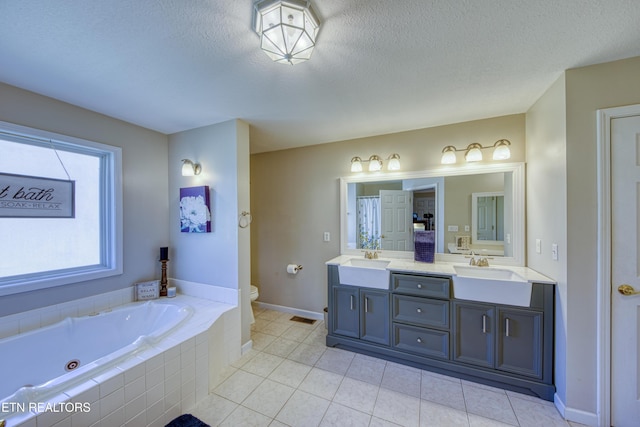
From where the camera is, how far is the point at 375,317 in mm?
2344

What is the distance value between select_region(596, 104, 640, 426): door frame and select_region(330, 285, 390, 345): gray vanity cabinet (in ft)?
4.61

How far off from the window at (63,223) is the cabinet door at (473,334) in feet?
10.7

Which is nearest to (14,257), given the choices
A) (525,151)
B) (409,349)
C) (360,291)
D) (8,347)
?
(8,347)

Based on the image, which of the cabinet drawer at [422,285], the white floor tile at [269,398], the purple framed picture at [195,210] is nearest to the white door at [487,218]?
the cabinet drawer at [422,285]

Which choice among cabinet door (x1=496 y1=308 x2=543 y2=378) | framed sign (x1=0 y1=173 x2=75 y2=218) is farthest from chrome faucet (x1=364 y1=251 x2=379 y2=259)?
framed sign (x1=0 y1=173 x2=75 y2=218)

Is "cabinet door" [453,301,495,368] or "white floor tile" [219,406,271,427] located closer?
"white floor tile" [219,406,271,427]

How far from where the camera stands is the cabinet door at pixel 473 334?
194cm

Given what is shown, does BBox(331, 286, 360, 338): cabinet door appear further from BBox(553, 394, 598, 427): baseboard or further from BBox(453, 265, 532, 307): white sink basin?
BBox(553, 394, 598, 427): baseboard

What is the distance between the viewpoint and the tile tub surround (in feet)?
4.10

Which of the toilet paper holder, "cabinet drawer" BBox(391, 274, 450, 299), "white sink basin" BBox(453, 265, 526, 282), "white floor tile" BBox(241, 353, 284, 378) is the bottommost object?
"white floor tile" BBox(241, 353, 284, 378)

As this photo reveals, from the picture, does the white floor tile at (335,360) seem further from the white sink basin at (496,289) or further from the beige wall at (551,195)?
the beige wall at (551,195)

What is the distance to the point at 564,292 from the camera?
164 centimetres

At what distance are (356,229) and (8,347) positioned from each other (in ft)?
9.93

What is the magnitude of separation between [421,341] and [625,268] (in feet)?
4.82
